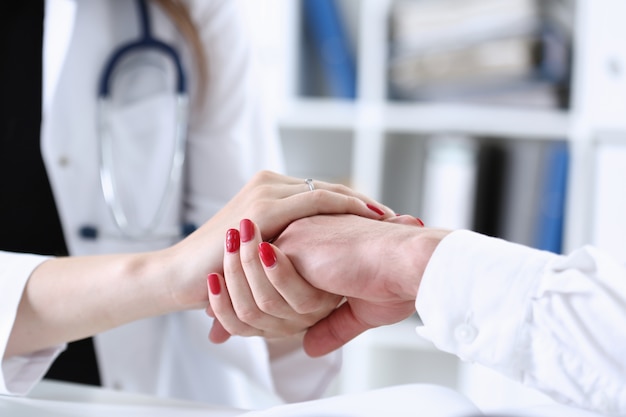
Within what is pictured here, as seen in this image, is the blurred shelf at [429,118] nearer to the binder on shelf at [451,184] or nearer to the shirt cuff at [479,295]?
the binder on shelf at [451,184]

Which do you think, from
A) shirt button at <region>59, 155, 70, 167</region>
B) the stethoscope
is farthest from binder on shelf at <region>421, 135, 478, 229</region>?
shirt button at <region>59, 155, 70, 167</region>

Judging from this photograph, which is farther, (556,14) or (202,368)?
(556,14)

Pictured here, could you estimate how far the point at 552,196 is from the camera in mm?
1523

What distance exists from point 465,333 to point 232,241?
205 mm

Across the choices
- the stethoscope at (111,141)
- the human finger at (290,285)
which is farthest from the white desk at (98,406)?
the stethoscope at (111,141)

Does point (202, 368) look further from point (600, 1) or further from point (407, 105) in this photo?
point (600, 1)

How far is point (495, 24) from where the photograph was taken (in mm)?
1490

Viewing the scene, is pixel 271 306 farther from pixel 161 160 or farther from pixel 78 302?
pixel 161 160

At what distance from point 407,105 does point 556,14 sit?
0.33 meters

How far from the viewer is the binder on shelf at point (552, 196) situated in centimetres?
152

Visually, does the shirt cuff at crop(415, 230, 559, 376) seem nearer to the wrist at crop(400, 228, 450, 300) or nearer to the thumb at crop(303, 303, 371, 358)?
the wrist at crop(400, 228, 450, 300)

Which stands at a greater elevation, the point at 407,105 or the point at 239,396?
the point at 407,105

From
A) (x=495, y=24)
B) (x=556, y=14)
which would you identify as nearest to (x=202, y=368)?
(x=495, y=24)

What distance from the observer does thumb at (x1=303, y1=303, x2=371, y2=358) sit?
0.73 m
